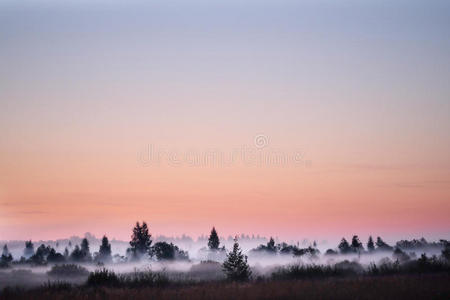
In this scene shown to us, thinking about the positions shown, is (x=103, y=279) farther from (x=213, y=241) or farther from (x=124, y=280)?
(x=213, y=241)

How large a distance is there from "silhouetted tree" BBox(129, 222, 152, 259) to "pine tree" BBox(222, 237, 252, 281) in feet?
311

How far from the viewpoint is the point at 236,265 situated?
31.8 m

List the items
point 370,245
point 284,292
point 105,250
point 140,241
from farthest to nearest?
point 370,245 → point 105,250 → point 140,241 → point 284,292

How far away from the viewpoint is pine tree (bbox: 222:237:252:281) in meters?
31.3

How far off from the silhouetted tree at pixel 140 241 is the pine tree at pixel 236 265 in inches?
3732

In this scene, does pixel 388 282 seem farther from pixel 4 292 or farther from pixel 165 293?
pixel 4 292

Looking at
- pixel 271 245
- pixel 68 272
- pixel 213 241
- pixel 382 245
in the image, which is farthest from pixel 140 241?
pixel 382 245

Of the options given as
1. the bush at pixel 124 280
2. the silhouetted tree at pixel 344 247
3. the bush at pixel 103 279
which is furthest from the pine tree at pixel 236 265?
the silhouetted tree at pixel 344 247

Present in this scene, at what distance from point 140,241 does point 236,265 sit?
96813 mm

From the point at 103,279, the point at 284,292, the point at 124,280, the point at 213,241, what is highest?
the point at 213,241

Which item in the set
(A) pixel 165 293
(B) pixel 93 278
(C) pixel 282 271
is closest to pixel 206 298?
(A) pixel 165 293

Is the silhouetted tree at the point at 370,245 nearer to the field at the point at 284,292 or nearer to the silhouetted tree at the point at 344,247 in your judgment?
the silhouetted tree at the point at 344,247

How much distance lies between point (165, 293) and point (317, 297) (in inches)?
244

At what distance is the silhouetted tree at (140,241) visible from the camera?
407ft
